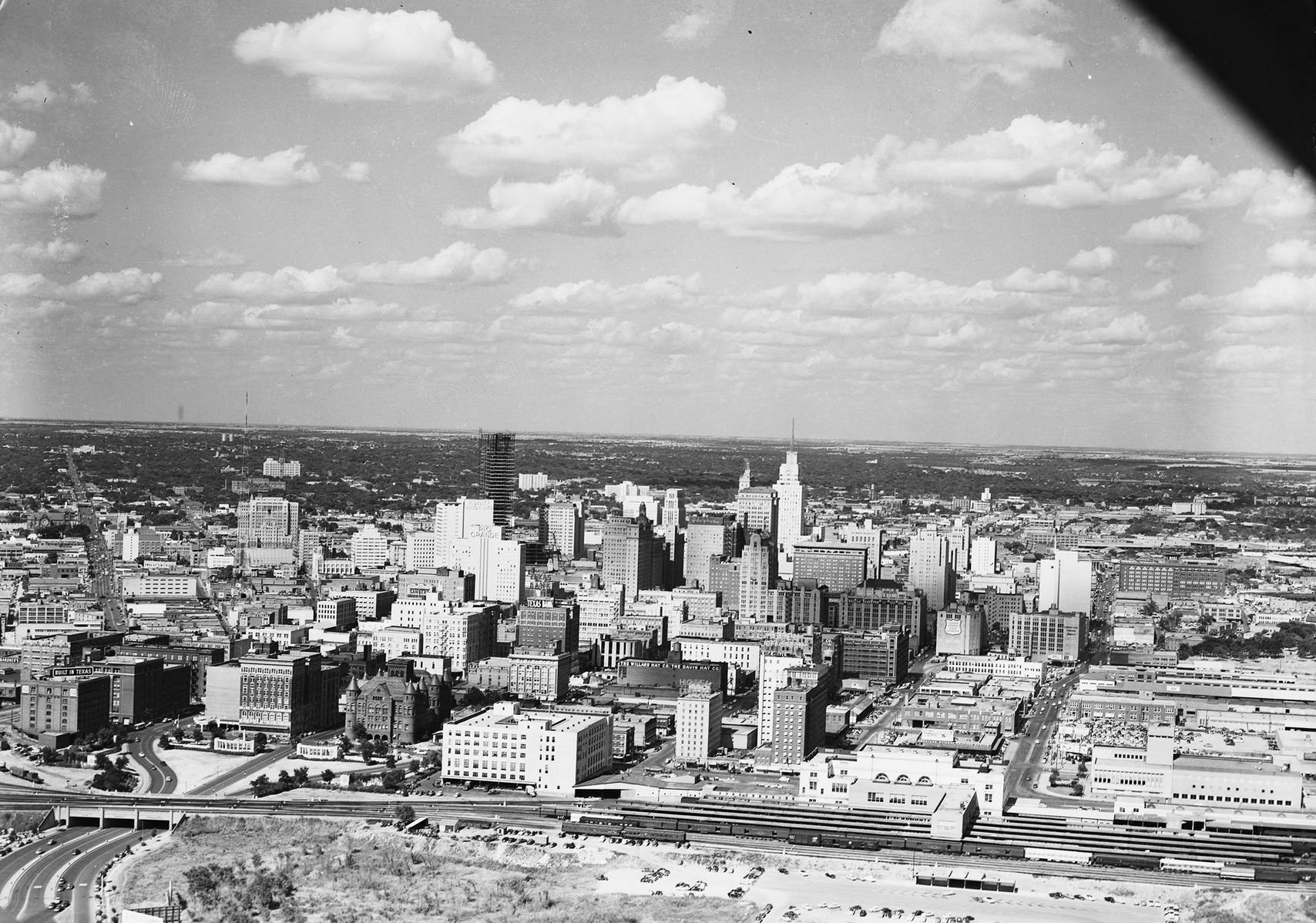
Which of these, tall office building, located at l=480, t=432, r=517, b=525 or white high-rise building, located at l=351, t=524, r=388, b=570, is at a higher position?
tall office building, located at l=480, t=432, r=517, b=525

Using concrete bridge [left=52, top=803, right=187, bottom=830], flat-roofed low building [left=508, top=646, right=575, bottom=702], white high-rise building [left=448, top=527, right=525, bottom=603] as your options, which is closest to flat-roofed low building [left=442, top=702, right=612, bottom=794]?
concrete bridge [left=52, top=803, right=187, bottom=830]

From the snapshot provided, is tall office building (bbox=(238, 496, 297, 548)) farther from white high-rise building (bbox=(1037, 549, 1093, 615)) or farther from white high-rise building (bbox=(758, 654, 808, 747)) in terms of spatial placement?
white high-rise building (bbox=(1037, 549, 1093, 615))

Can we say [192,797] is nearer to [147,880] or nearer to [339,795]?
[339,795]

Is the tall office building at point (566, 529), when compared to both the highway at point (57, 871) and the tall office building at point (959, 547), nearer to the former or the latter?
the tall office building at point (959, 547)

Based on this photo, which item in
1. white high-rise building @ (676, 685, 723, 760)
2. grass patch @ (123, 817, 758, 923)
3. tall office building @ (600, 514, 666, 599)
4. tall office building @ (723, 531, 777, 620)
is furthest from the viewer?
tall office building @ (600, 514, 666, 599)

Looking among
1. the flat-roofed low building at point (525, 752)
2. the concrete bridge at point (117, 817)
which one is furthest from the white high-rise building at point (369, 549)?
the concrete bridge at point (117, 817)

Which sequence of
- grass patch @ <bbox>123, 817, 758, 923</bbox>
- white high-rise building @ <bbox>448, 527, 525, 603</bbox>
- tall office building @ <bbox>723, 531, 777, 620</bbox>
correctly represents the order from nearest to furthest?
1. grass patch @ <bbox>123, 817, 758, 923</bbox>
2. tall office building @ <bbox>723, 531, 777, 620</bbox>
3. white high-rise building @ <bbox>448, 527, 525, 603</bbox>

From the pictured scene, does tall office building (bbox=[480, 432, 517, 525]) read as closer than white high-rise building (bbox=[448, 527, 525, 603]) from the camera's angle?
No
